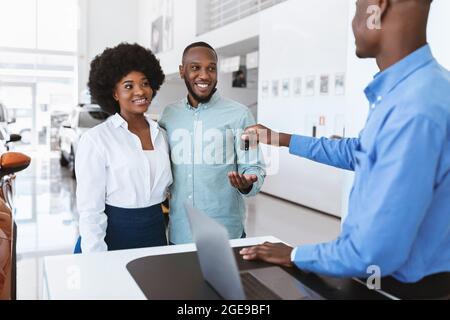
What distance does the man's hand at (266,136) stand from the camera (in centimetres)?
164

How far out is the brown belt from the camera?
1.03 metres

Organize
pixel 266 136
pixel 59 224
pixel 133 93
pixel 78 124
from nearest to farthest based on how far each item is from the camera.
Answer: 1. pixel 266 136
2. pixel 133 93
3. pixel 59 224
4. pixel 78 124

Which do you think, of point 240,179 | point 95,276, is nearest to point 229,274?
point 95,276

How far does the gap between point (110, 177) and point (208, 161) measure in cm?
46

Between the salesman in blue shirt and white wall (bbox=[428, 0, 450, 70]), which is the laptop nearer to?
the salesman in blue shirt

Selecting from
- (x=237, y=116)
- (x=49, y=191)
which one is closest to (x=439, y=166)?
(x=237, y=116)

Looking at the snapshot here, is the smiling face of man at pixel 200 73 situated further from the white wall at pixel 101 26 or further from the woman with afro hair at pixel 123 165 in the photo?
the white wall at pixel 101 26

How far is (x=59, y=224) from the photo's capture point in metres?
5.12

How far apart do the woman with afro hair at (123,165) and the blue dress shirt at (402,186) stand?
0.94 meters

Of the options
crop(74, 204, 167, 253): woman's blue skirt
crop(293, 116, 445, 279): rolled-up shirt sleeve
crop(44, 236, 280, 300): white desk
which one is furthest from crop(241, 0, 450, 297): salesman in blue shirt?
crop(74, 204, 167, 253): woman's blue skirt

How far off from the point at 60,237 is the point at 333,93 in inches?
150

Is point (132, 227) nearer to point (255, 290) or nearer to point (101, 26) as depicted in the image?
point (255, 290)

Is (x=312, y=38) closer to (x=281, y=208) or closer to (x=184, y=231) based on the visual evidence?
(x=281, y=208)

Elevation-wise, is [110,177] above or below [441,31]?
below
